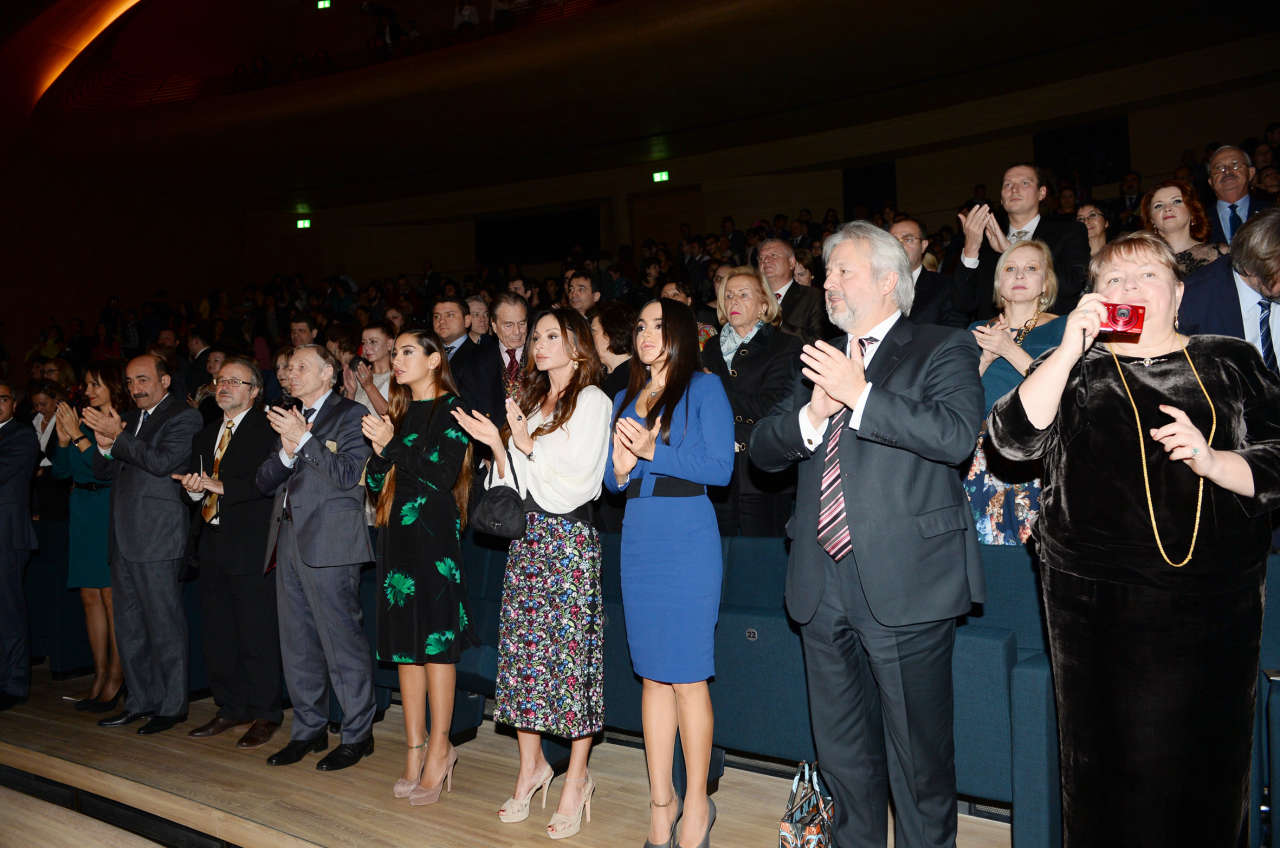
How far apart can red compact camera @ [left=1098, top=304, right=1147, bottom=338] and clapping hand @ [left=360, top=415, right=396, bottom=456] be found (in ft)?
6.41

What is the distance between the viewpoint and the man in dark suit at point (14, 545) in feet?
13.7

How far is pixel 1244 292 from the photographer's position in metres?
2.37

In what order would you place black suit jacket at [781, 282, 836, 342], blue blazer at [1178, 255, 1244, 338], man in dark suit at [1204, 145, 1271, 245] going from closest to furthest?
blue blazer at [1178, 255, 1244, 338]
man in dark suit at [1204, 145, 1271, 245]
black suit jacket at [781, 282, 836, 342]

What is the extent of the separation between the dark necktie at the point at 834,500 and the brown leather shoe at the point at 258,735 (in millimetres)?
2463

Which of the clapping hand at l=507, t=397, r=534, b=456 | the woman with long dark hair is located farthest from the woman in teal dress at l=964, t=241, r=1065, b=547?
the woman with long dark hair

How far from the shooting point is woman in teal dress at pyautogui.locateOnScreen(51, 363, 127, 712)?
4004 mm

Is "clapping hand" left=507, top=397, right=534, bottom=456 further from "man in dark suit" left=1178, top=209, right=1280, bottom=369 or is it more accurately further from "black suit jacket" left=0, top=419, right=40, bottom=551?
"black suit jacket" left=0, top=419, right=40, bottom=551

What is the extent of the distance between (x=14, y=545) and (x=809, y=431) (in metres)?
3.93

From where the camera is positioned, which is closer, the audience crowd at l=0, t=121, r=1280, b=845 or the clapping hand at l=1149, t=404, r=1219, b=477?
the clapping hand at l=1149, t=404, r=1219, b=477

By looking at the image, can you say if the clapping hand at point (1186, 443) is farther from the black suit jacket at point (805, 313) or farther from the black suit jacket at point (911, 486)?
the black suit jacket at point (805, 313)

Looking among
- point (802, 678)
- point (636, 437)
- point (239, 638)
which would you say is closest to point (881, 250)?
point (636, 437)

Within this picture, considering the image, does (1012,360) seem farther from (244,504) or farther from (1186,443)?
(244,504)

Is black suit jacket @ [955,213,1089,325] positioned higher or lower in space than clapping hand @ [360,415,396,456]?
higher

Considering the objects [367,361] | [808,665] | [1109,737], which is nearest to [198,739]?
[367,361]
